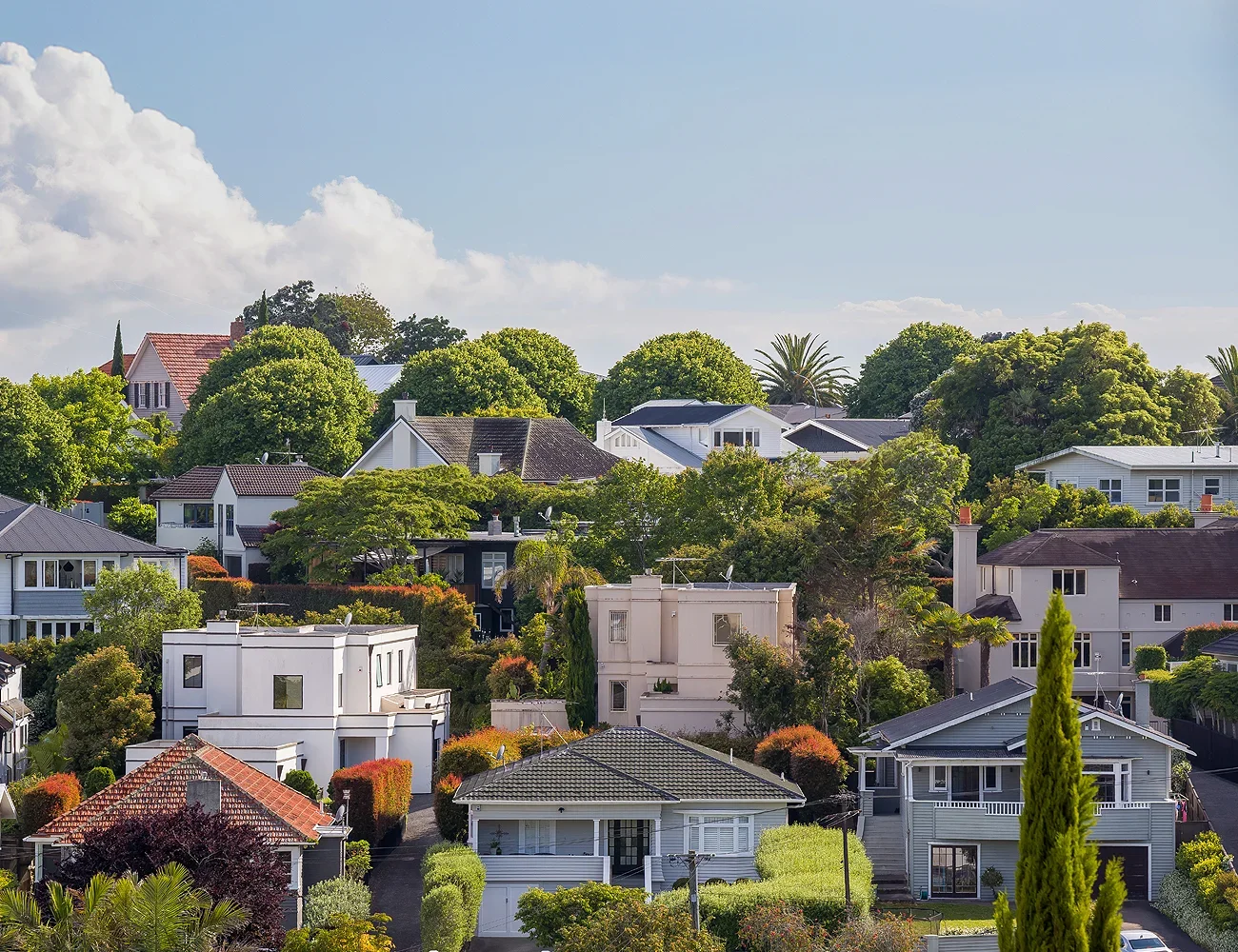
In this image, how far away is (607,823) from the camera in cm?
4456

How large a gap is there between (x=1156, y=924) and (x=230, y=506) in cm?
4759

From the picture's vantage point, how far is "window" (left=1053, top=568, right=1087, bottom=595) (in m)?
62.1

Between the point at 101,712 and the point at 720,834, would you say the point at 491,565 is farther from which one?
the point at 720,834

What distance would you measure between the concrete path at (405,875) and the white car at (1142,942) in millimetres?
15101

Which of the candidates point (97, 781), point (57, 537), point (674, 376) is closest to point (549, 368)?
point (674, 376)

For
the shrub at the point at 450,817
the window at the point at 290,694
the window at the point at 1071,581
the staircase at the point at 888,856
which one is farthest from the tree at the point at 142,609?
the window at the point at 1071,581

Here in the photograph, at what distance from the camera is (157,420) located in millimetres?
103562

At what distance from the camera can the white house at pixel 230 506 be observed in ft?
256

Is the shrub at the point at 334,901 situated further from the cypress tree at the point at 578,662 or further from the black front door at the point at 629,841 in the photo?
the cypress tree at the point at 578,662

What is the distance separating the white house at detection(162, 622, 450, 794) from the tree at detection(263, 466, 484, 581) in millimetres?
11652

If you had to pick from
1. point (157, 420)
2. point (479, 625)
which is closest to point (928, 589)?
point (479, 625)

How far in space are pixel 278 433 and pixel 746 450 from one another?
2880 centimetres

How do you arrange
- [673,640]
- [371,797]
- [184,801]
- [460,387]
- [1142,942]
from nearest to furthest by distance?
[1142,942]
[184,801]
[371,797]
[673,640]
[460,387]

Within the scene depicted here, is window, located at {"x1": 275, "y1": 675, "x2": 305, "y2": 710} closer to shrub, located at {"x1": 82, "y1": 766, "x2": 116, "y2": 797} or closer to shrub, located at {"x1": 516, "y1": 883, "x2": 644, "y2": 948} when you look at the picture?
shrub, located at {"x1": 82, "y1": 766, "x2": 116, "y2": 797}
